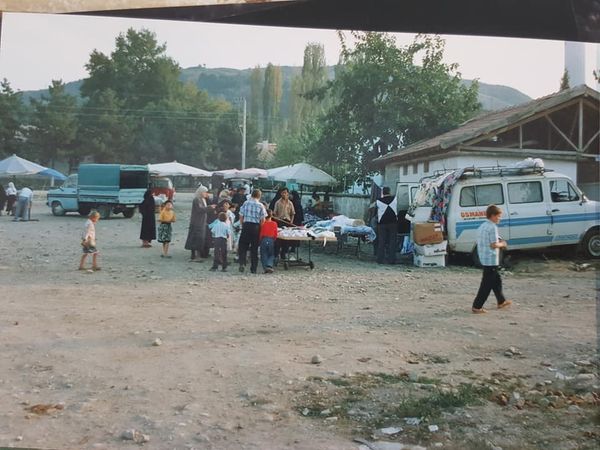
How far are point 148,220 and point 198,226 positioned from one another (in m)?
0.45

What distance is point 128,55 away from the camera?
4523mm

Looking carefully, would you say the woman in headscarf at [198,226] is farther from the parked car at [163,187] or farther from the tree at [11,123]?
the tree at [11,123]

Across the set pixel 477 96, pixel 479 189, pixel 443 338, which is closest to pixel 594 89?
pixel 477 96

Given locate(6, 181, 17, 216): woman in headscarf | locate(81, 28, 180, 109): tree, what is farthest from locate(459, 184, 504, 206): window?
locate(6, 181, 17, 216): woman in headscarf

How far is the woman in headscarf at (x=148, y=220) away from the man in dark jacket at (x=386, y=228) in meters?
1.86

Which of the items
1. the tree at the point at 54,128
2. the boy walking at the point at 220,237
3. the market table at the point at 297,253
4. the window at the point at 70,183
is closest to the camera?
the tree at the point at 54,128

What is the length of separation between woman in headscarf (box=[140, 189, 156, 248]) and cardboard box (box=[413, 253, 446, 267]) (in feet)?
7.18

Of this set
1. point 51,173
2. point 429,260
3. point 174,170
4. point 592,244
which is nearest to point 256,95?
point 174,170

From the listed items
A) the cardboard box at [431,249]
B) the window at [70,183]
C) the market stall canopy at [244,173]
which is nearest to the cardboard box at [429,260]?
the cardboard box at [431,249]

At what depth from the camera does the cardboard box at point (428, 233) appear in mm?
5023

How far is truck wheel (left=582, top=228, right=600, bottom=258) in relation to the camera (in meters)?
4.48

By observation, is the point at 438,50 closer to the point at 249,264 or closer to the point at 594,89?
the point at 594,89

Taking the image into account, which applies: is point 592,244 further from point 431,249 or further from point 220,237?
point 220,237

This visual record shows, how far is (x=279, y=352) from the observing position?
4.17 metres
